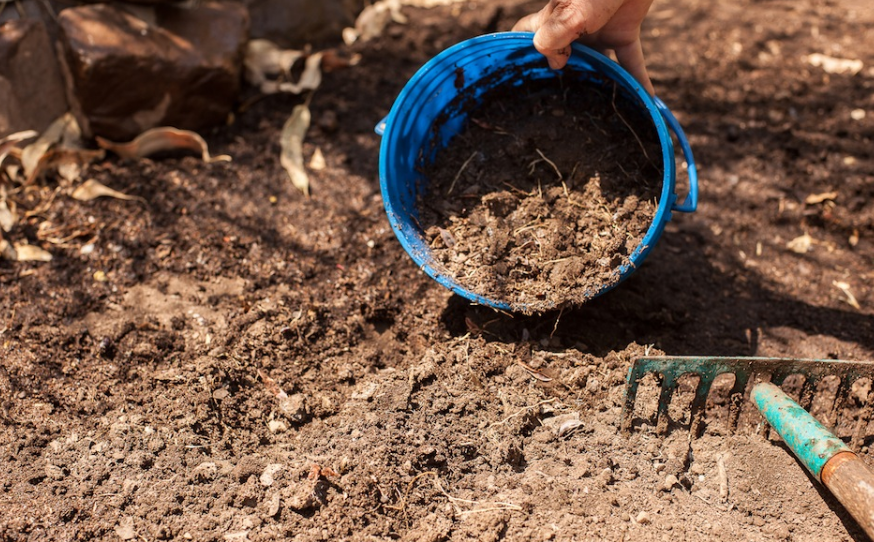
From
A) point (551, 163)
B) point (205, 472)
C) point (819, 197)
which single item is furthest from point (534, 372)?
point (819, 197)

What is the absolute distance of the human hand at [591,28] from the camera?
2.27 metres

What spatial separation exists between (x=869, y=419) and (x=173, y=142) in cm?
294

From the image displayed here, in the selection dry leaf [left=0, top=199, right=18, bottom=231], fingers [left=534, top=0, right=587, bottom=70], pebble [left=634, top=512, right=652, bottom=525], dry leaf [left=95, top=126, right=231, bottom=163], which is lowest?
pebble [left=634, top=512, right=652, bottom=525]

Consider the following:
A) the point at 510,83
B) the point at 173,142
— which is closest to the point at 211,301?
the point at 173,142

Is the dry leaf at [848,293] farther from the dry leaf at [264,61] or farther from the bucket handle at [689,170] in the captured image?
the dry leaf at [264,61]

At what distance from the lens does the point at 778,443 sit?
2.24 metres

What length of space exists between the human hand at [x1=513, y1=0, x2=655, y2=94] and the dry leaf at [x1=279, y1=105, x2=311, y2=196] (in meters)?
1.26

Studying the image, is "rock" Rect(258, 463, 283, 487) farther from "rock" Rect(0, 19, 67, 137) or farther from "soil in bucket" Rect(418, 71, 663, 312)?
"rock" Rect(0, 19, 67, 137)

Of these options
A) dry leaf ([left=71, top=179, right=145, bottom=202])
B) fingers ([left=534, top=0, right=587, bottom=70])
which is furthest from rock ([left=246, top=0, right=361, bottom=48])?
fingers ([left=534, top=0, right=587, bottom=70])

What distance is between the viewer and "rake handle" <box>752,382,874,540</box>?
71.7 inches

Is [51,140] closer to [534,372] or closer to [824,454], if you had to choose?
[534,372]

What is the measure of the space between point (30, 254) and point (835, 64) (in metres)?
3.94

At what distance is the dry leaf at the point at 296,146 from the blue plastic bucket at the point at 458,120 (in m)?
0.79

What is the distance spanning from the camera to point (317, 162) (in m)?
3.48
